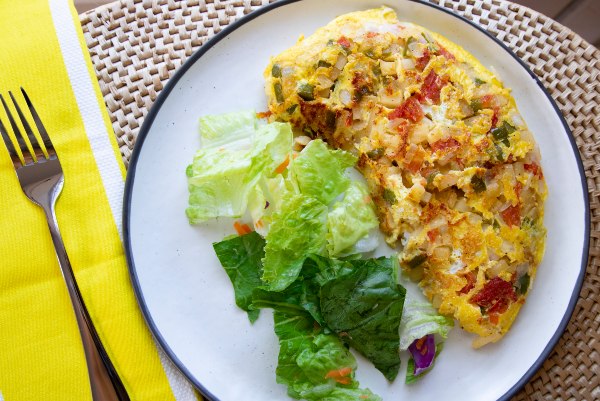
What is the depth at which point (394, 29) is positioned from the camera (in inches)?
131

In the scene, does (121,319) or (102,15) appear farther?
(102,15)

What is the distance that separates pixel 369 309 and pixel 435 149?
82 centimetres

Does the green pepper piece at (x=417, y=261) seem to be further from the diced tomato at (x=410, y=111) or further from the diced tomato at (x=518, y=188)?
the diced tomato at (x=410, y=111)

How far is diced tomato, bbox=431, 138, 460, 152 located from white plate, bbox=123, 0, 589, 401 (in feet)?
2.05

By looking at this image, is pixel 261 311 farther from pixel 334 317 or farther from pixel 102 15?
pixel 102 15

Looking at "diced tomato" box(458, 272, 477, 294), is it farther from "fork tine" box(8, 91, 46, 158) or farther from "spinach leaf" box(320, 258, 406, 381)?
"fork tine" box(8, 91, 46, 158)

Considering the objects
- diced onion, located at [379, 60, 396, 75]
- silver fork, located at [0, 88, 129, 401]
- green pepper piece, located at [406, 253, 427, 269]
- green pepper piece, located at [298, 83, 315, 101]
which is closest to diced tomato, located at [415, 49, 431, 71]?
diced onion, located at [379, 60, 396, 75]

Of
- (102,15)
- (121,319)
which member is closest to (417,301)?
(121,319)

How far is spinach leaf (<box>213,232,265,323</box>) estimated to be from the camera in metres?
3.33

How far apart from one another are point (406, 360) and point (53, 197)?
195cm

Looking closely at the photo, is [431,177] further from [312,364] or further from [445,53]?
[312,364]

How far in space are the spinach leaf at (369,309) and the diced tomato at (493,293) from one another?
35 centimetres

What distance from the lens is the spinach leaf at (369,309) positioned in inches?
124

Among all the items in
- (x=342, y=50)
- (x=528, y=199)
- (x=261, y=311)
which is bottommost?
(x=261, y=311)
